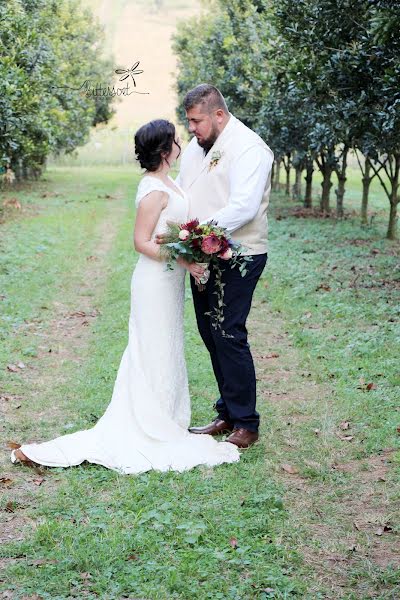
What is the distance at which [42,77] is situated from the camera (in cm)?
2242

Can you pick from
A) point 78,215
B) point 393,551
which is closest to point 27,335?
point 393,551

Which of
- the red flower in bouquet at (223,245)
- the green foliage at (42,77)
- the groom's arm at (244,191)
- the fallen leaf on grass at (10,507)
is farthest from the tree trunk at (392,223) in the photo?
the fallen leaf on grass at (10,507)

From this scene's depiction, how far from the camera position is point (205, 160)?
6098 millimetres

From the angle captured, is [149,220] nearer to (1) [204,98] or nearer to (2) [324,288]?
(1) [204,98]

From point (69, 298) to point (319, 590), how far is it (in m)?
9.05

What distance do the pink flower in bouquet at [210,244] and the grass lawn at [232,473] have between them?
1579 mm

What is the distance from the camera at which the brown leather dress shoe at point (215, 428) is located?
21.1 feet

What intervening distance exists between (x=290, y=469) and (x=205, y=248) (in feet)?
5.66

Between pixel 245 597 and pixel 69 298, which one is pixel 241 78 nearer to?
pixel 69 298

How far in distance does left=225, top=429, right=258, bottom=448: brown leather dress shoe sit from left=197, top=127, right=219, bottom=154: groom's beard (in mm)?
2222

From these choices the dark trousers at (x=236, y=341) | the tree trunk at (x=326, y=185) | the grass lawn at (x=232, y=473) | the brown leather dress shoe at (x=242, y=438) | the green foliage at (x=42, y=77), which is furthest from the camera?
the tree trunk at (x=326, y=185)

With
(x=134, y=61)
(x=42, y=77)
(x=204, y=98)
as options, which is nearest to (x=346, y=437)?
(x=204, y=98)

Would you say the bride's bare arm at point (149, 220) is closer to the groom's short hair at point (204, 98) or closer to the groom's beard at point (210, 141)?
the groom's beard at point (210, 141)

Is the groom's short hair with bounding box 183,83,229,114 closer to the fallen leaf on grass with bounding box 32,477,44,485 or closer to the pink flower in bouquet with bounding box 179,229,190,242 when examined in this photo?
the pink flower in bouquet with bounding box 179,229,190,242
